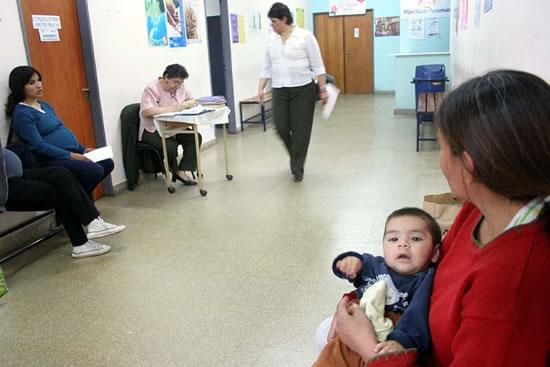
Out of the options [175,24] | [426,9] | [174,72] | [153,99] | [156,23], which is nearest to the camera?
[174,72]

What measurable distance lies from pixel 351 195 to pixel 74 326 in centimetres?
250

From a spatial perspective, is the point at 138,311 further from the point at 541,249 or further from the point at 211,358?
the point at 541,249

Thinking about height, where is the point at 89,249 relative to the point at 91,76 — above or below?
below

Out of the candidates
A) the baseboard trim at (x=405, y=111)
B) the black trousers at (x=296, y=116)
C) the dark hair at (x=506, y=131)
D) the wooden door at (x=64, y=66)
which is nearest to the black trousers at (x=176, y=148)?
the wooden door at (x=64, y=66)

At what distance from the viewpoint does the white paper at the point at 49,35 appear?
12.4 ft

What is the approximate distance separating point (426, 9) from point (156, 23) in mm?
4717

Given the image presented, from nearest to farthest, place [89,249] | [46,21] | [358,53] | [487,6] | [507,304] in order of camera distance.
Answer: [507,304], [89,249], [487,6], [46,21], [358,53]

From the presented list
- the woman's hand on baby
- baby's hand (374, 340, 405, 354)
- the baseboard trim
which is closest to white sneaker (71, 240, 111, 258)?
the woman's hand on baby

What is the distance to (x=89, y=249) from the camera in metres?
3.26

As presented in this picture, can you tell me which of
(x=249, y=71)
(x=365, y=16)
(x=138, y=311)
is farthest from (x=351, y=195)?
(x=365, y=16)

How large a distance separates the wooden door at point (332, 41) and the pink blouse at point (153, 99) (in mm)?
7269

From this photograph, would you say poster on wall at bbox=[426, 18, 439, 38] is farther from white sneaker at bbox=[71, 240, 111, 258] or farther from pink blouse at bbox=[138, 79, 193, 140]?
white sneaker at bbox=[71, 240, 111, 258]

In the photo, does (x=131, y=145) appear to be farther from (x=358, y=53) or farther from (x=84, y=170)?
(x=358, y=53)

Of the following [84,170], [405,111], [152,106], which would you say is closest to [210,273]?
[84,170]
